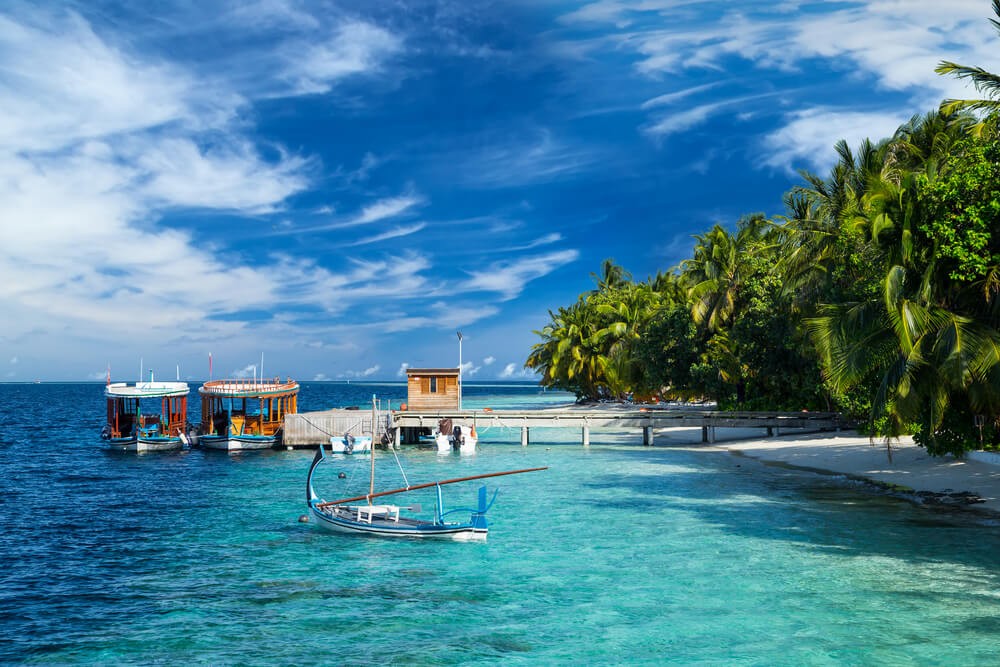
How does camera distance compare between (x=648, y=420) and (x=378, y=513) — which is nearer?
(x=378, y=513)

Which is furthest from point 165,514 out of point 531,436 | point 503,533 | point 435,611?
point 531,436

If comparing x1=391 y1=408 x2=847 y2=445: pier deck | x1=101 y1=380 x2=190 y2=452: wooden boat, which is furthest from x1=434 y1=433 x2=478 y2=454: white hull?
x1=101 y1=380 x2=190 y2=452: wooden boat

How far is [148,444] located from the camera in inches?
1954

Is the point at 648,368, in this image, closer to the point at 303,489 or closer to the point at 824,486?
the point at 824,486

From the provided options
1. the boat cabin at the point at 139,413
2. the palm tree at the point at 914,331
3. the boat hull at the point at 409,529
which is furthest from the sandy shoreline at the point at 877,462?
the boat cabin at the point at 139,413

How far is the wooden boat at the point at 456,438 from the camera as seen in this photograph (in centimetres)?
4666

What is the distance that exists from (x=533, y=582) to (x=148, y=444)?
4155 centimetres

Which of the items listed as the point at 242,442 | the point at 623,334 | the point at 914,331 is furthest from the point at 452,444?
the point at 623,334

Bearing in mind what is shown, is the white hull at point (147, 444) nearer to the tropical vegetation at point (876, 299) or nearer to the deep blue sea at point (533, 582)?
the deep blue sea at point (533, 582)

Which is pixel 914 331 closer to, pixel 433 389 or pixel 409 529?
pixel 409 529

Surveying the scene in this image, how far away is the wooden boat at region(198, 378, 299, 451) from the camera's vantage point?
4878 cm

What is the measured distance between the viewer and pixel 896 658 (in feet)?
40.2

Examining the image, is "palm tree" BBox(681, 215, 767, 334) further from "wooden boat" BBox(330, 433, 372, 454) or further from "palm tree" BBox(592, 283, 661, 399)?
"wooden boat" BBox(330, 433, 372, 454)

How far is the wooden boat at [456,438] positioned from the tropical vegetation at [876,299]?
19.6 m
